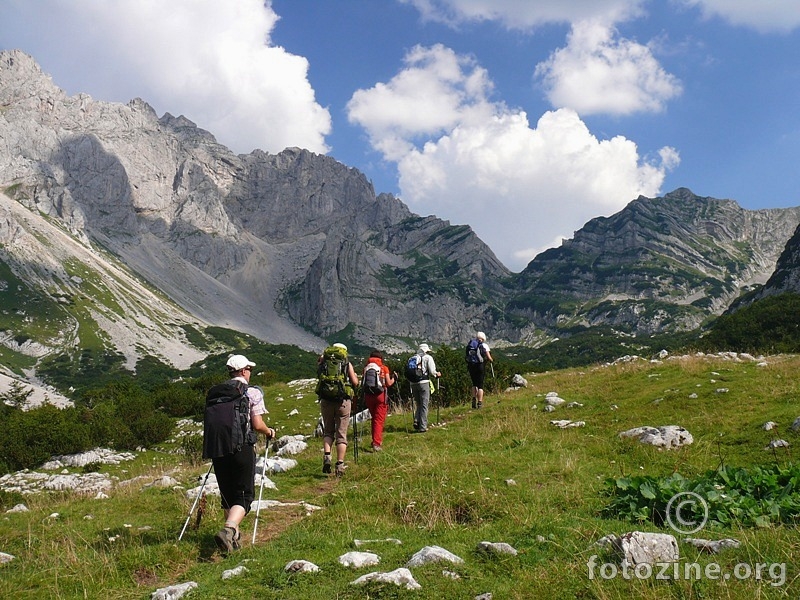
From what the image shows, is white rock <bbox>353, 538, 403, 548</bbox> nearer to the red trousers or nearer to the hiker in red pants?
the hiker in red pants

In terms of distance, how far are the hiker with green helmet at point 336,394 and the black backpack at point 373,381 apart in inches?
67.3

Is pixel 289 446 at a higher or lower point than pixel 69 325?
lower

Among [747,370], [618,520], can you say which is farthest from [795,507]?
[747,370]

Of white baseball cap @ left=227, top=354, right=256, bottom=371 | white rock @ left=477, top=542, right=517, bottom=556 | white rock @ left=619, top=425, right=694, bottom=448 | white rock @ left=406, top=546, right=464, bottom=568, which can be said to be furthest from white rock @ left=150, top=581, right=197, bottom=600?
white rock @ left=619, top=425, right=694, bottom=448

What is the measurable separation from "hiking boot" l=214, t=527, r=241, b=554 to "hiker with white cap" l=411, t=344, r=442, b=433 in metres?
10.5

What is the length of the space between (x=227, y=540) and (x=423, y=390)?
1102 centimetres

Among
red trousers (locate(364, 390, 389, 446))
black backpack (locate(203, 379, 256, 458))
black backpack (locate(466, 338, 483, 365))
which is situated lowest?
red trousers (locate(364, 390, 389, 446))

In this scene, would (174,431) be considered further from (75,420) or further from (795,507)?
(795,507)

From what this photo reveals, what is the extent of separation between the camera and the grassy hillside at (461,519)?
18.4ft

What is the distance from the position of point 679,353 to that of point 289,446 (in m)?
27.6

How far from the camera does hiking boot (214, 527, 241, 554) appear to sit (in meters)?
7.47

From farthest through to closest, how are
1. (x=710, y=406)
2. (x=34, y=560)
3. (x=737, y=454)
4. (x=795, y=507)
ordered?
(x=710, y=406), (x=737, y=454), (x=34, y=560), (x=795, y=507)

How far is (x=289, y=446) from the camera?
1673 centimetres

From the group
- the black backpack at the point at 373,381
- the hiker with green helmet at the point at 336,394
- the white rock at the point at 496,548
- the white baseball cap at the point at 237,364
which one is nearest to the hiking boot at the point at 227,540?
the white baseball cap at the point at 237,364
